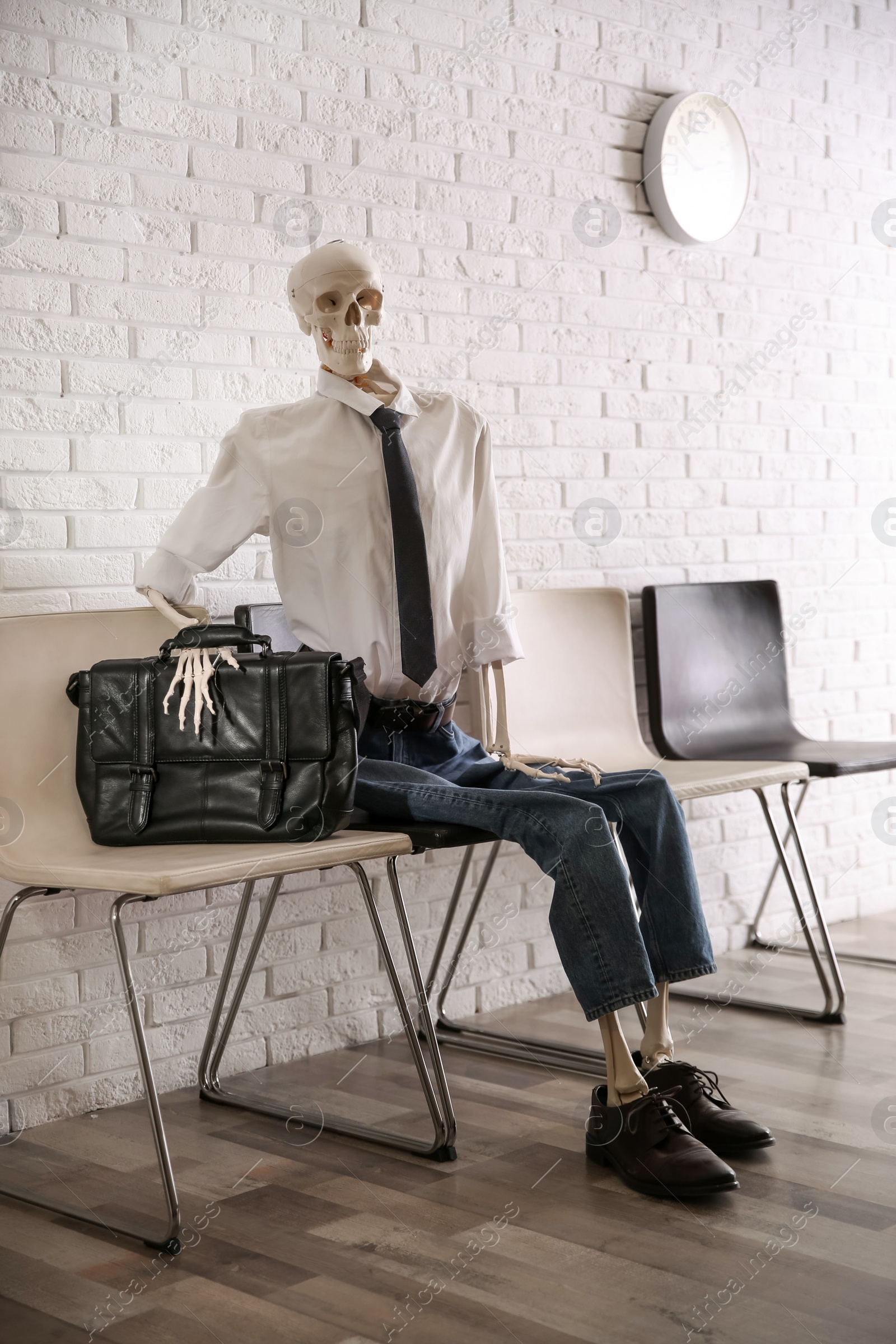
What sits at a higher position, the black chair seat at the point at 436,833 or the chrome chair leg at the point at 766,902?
the black chair seat at the point at 436,833

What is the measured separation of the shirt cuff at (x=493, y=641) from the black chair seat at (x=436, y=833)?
1.10 feet

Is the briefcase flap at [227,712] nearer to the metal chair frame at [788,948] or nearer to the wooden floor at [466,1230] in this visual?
the wooden floor at [466,1230]

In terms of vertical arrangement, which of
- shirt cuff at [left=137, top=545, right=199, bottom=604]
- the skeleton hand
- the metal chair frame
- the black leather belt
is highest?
shirt cuff at [left=137, top=545, right=199, bottom=604]

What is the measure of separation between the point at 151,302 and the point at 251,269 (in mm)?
225

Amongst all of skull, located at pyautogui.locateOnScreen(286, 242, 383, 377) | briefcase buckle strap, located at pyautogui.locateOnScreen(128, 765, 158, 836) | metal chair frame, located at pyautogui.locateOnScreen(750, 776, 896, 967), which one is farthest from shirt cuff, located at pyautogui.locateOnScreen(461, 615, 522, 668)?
metal chair frame, located at pyautogui.locateOnScreen(750, 776, 896, 967)

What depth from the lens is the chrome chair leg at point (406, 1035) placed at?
2.06 metres

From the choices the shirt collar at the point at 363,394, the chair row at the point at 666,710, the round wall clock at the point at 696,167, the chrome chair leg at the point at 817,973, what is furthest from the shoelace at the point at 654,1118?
the round wall clock at the point at 696,167

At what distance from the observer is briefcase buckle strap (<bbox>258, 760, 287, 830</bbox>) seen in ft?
6.30

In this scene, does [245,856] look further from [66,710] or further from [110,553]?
[110,553]

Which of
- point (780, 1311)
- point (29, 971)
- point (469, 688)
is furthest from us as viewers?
point (469, 688)

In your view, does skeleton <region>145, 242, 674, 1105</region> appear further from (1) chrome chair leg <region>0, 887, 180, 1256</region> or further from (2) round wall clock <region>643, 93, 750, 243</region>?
(2) round wall clock <region>643, 93, 750, 243</region>

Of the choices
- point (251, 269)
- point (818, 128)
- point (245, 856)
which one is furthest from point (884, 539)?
point (245, 856)

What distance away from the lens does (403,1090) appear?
7.91 feet

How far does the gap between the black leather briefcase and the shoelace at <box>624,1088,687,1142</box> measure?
562 millimetres
